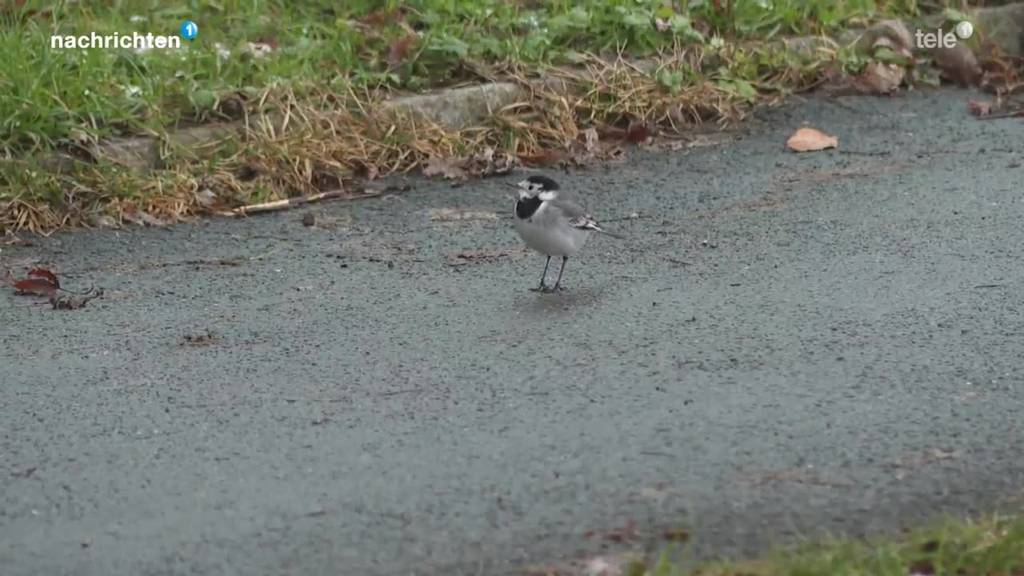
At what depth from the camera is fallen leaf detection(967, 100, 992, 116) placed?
9.17 meters

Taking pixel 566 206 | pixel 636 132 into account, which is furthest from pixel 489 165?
pixel 566 206

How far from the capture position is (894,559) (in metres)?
3.79

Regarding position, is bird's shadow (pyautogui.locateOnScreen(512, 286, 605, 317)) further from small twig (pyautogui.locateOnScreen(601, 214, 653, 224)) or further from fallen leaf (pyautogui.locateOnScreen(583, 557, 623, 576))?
fallen leaf (pyautogui.locateOnScreen(583, 557, 623, 576))

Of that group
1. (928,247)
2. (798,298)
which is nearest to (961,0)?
(928,247)

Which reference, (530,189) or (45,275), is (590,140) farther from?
(45,275)

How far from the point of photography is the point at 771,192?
26.0ft

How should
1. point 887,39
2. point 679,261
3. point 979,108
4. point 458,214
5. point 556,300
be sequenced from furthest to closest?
1. point 887,39
2. point 979,108
3. point 458,214
4. point 679,261
5. point 556,300

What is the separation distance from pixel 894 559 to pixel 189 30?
20.6 ft

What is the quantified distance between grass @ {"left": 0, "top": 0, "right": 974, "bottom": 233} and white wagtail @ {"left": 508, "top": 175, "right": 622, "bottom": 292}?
5.38ft

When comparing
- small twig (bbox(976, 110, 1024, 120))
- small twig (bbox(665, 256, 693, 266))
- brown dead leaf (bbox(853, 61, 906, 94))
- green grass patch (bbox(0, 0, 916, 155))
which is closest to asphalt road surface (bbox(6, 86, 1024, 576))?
small twig (bbox(665, 256, 693, 266))

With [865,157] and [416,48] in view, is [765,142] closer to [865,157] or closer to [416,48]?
[865,157]

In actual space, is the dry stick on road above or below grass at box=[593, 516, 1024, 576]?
below

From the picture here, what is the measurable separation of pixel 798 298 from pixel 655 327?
2.19ft

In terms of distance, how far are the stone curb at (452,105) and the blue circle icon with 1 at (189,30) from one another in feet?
3.28
